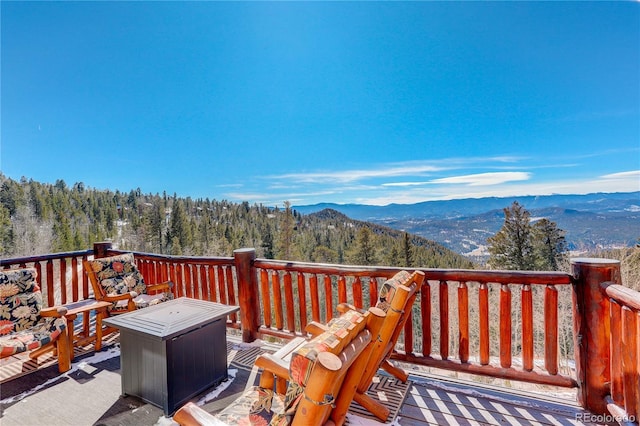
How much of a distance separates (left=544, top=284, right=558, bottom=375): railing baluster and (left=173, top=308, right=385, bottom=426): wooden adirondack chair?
1.74 m

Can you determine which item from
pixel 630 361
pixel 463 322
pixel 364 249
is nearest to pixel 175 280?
pixel 463 322

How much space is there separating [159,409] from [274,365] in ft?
4.49

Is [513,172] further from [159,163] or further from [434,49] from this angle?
[159,163]

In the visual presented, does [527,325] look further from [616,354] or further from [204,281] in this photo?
[204,281]

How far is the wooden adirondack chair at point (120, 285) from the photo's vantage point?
3.69 metres

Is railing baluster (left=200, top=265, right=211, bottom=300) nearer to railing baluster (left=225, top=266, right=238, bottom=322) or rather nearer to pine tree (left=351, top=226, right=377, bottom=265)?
railing baluster (left=225, top=266, right=238, bottom=322)

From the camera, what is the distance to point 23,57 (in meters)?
6.91

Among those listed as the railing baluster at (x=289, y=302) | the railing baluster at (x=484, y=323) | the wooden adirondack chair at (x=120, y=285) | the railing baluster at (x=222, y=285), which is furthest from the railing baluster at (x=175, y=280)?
the railing baluster at (x=484, y=323)

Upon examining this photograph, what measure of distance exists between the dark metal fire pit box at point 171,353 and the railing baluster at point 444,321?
2.01m

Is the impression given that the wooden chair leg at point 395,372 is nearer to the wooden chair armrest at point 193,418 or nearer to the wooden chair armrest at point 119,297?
the wooden chair armrest at point 193,418

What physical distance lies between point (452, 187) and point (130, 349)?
55.3 m

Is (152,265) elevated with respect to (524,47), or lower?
lower

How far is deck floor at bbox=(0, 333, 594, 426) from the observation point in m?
2.19

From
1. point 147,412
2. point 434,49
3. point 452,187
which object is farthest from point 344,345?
point 452,187
